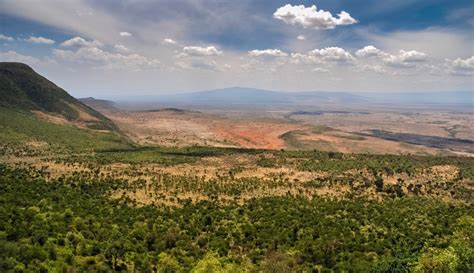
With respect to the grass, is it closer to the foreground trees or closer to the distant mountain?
the distant mountain

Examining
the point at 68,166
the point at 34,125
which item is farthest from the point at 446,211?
the point at 34,125

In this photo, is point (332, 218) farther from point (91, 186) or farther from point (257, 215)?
point (91, 186)

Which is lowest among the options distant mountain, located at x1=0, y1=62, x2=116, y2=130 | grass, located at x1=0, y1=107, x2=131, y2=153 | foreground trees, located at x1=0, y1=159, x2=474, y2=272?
foreground trees, located at x1=0, y1=159, x2=474, y2=272

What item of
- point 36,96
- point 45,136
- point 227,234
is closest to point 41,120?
point 45,136

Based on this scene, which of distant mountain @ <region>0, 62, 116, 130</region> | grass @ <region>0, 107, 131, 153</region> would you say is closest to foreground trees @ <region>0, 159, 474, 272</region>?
grass @ <region>0, 107, 131, 153</region>

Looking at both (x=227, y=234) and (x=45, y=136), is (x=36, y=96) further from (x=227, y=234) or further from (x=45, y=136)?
(x=227, y=234)

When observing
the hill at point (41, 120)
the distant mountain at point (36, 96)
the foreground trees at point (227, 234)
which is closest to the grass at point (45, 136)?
the hill at point (41, 120)

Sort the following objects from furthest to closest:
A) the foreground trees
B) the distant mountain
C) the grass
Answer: the distant mountain < the grass < the foreground trees

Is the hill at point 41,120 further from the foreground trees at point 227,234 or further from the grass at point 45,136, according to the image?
the foreground trees at point 227,234
